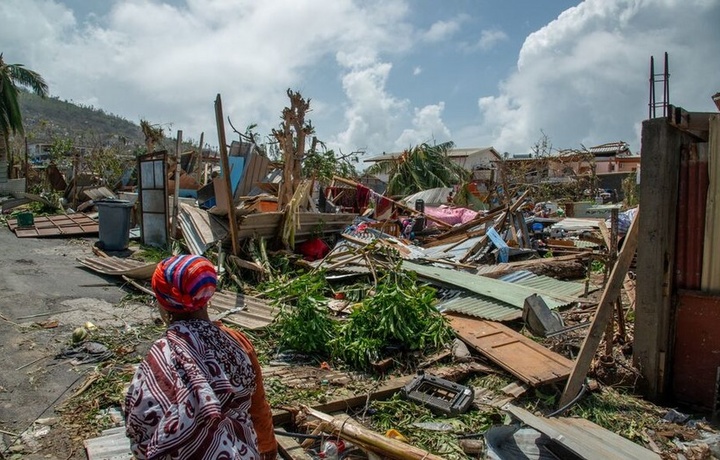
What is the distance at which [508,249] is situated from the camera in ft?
30.9

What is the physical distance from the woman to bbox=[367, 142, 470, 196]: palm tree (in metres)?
20.3

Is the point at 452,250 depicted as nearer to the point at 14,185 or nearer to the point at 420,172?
the point at 420,172

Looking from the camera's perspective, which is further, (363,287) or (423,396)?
(363,287)

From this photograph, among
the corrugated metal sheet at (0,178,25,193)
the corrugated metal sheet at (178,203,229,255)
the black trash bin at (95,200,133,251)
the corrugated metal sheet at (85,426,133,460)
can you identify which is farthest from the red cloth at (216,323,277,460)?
the corrugated metal sheet at (0,178,25,193)

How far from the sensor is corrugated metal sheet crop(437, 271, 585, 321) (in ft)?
19.9

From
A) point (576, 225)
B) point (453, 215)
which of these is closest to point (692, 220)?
point (576, 225)

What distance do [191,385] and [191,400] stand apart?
0.16ft

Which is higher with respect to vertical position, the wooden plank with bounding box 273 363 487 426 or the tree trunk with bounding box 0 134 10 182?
the tree trunk with bounding box 0 134 10 182

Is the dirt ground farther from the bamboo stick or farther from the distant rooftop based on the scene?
the distant rooftop

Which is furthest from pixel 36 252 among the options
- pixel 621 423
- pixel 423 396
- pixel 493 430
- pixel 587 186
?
pixel 587 186

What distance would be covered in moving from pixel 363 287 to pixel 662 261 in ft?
11.6

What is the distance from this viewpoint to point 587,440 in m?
3.19

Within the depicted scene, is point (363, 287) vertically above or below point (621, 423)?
above

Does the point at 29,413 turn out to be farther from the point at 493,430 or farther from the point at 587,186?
the point at 587,186
